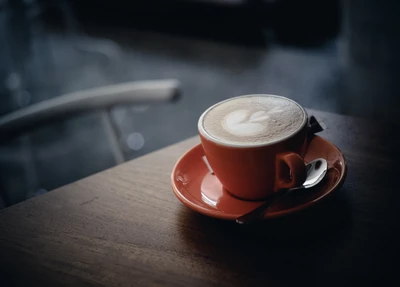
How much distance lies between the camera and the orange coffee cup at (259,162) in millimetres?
569

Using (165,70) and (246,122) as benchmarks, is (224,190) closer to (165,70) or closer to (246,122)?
(246,122)

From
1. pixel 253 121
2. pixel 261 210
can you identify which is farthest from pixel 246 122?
pixel 261 210

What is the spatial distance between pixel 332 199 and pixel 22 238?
399mm

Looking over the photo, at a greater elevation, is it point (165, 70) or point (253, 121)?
point (253, 121)

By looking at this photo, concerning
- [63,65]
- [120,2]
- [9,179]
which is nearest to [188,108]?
[63,65]

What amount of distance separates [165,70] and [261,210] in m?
2.53

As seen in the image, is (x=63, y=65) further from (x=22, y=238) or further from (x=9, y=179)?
(x=22, y=238)

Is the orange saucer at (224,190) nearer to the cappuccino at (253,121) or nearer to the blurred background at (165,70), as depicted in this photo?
the cappuccino at (253,121)

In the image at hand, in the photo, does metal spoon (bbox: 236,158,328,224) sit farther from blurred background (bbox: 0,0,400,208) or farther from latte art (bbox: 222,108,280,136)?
blurred background (bbox: 0,0,400,208)

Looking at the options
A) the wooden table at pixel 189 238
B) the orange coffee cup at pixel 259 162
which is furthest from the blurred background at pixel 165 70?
the orange coffee cup at pixel 259 162

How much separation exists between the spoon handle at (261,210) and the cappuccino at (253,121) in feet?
0.23

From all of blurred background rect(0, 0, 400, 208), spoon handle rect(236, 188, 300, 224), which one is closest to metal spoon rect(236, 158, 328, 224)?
spoon handle rect(236, 188, 300, 224)

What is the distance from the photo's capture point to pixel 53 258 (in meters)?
0.59

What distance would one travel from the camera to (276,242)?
1.86ft
